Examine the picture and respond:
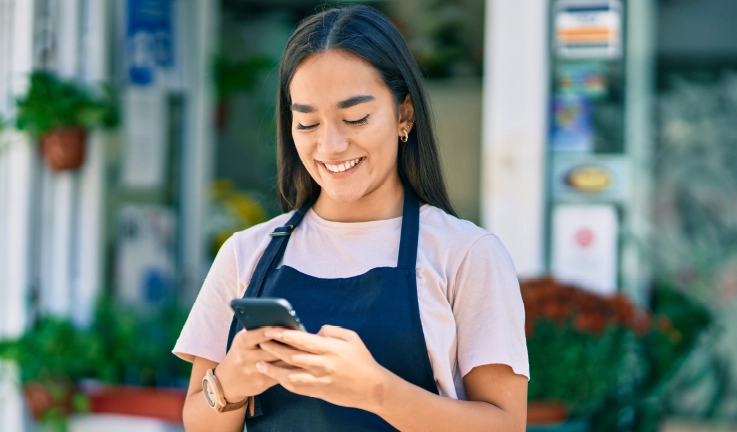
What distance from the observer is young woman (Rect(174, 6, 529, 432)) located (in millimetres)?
1446

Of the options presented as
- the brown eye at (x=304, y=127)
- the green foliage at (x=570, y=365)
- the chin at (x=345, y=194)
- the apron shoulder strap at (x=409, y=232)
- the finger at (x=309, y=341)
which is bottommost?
the green foliage at (x=570, y=365)

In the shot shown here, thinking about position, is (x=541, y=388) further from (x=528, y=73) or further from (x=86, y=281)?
(x=86, y=281)

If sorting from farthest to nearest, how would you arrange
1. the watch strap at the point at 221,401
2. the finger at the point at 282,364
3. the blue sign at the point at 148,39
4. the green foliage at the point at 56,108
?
the blue sign at the point at 148,39 < the green foliage at the point at 56,108 < the watch strap at the point at 221,401 < the finger at the point at 282,364

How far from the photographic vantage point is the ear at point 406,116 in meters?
1.71

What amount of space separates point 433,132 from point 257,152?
149 inches

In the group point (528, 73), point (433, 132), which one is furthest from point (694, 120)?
point (433, 132)

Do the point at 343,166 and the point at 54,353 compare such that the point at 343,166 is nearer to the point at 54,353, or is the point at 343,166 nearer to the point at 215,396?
the point at 215,396

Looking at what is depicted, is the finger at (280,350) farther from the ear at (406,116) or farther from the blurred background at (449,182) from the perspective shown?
the blurred background at (449,182)

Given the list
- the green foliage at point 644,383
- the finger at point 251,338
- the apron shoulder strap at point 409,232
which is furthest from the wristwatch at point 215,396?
the green foliage at point 644,383

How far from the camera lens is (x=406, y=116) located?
5.66ft

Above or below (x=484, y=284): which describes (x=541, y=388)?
below

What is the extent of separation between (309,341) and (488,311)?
13.1 inches

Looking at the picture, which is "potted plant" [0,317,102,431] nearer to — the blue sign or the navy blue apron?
the blue sign

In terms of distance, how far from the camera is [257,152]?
5445 mm
